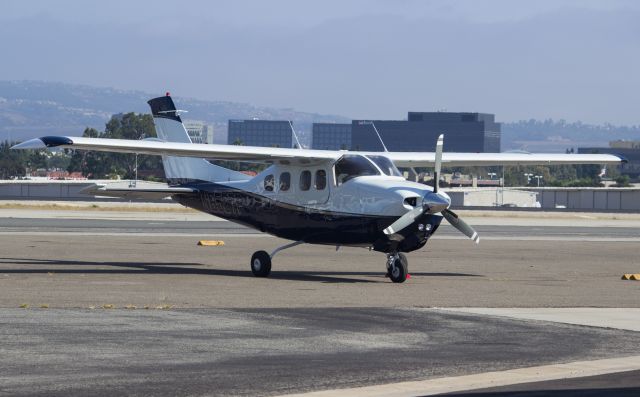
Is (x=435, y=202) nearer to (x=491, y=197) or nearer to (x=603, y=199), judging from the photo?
(x=603, y=199)

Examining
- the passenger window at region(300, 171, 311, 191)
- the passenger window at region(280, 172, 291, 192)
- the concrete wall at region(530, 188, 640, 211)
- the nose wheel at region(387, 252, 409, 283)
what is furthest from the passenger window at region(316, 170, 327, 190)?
the concrete wall at region(530, 188, 640, 211)

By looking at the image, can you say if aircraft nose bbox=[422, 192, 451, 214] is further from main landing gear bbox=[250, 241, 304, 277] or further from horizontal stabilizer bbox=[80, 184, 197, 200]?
horizontal stabilizer bbox=[80, 184, 197, 200]

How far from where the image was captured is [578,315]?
1900 centimetres

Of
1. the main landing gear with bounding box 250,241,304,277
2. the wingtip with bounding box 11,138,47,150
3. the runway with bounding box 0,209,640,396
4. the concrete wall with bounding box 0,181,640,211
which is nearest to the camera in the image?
the runway with bounding box 0,209,640,396

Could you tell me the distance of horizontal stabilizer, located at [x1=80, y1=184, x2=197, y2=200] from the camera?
1101 inches

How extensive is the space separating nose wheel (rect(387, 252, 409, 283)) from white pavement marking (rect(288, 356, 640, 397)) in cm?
1076

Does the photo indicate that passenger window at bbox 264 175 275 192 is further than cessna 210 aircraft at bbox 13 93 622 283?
Yes

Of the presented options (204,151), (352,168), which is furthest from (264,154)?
(352,168)

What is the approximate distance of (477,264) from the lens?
105ft

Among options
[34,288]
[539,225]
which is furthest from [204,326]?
[539,225]

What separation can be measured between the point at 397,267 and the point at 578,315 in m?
6.48

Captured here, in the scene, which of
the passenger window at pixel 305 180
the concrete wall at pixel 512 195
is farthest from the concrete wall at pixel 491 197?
the passenger window at pixel 305 180

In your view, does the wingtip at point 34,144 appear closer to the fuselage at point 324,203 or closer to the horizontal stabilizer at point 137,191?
the horizontal stabilizer at point 137,191

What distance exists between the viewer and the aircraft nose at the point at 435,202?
2378 centimetres
